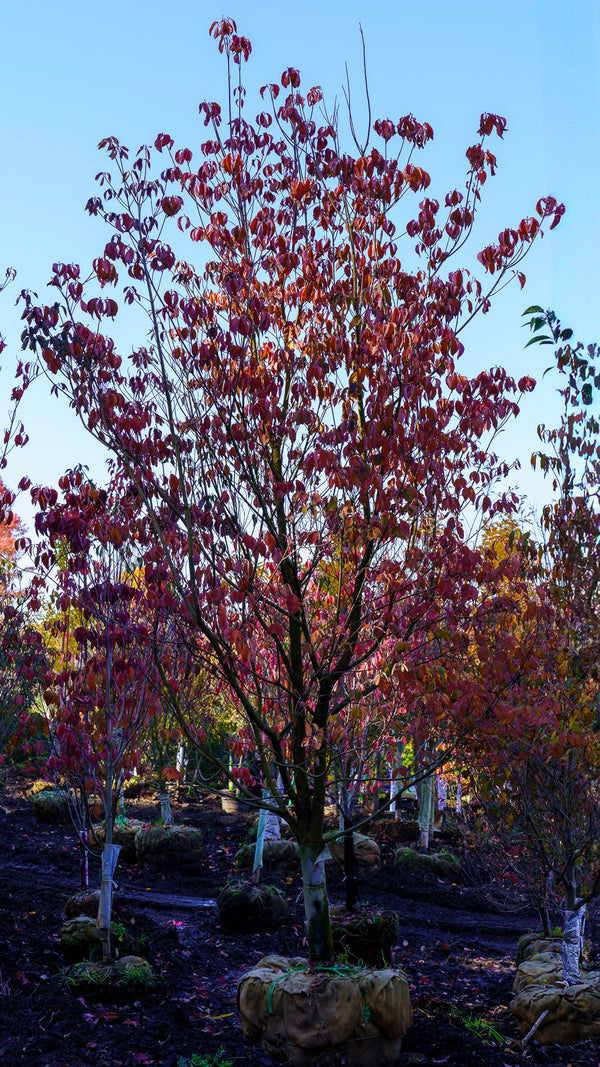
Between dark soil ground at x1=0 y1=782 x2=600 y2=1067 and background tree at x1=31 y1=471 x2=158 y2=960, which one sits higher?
background tree at x1=31 y1=471 x2=158 y2=960

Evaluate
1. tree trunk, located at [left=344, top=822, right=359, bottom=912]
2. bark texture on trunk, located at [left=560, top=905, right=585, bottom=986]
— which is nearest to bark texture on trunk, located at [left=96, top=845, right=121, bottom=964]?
tree trunk, located at [left=344, top=822, right=359, bottom=912]

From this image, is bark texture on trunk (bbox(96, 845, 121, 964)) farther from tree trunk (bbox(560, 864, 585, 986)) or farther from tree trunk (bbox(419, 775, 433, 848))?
tree trunk (bbox(419, 775, 433, 848))

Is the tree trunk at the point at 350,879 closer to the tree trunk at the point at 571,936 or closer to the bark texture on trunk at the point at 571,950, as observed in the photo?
the tree trunk at the point at 571,936

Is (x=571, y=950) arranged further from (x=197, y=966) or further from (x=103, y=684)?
(x=103, y=684)

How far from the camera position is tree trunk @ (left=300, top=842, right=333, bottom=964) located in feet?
22.0

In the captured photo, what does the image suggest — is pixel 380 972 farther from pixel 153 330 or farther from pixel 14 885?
pixel 14 885

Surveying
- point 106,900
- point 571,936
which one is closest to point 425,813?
point 571,936

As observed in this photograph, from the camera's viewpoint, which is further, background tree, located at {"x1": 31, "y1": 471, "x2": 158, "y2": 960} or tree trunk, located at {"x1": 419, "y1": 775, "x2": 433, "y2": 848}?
tree trunk, located at {"x1": 419, "y1": 775, "x2": 433, "y2": 848}

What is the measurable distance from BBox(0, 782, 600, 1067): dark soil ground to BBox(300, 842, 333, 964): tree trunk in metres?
0.89

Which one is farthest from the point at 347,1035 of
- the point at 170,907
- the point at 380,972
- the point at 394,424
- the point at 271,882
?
the point at 271,882

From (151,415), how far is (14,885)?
801 centimetres

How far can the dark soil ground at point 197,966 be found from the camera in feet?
21.4

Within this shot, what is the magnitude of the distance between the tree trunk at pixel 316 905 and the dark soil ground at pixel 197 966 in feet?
2.92

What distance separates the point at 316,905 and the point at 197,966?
3.36 metres
